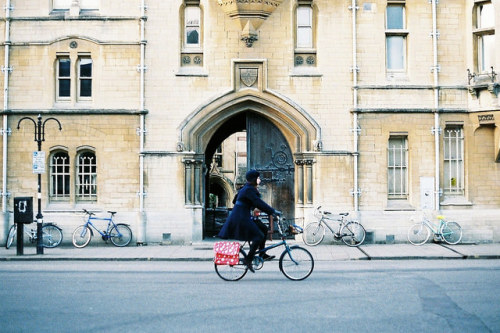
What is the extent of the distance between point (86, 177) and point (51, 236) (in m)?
2.06

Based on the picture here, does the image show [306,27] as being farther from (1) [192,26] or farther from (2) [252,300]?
(2) [252,300]

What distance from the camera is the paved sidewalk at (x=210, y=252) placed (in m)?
16.9

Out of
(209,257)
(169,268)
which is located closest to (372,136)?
(209,257)

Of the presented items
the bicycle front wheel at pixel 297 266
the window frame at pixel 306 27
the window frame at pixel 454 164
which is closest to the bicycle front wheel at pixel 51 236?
the window frame at pixel 306 27

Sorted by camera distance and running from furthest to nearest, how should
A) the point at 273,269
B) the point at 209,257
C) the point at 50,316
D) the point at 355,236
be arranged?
the point at 355,236 < the point at 209,257 < the point at 273,269 < the point at 50,316

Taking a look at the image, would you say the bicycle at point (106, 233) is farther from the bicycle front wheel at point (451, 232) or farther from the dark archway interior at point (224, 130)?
the bicycle front wheel at point (451, 232)

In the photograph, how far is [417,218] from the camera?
65.6 ft

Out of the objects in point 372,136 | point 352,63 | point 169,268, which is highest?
point 352,63

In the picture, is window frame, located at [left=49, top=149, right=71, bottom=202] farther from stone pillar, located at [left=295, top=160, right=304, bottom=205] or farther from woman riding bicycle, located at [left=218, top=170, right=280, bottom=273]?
woman riding bicycle, located at [left=218, top=170, right=280, bottom=273]

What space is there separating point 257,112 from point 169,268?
7.12 meters

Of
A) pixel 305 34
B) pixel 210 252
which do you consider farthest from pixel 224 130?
pixel 210 252

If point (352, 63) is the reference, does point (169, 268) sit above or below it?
below

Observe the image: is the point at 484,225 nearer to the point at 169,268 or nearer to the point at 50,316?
the point at 169,268

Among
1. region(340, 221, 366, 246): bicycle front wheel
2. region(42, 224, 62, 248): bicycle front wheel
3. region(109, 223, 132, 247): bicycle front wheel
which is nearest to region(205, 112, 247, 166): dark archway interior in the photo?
region(109, 223, 132, 247): bicycle front wheel
